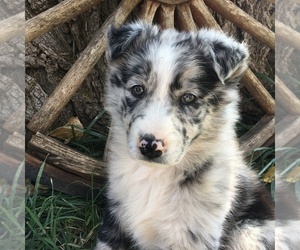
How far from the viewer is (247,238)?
92.8 inches

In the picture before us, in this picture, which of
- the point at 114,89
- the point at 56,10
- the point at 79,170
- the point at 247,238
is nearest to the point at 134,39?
the point at 114,89

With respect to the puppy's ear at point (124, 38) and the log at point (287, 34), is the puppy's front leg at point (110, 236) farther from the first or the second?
the log at point (287, 34)

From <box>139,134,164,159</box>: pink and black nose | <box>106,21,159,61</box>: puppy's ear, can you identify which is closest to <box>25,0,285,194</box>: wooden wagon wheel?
<box>106,21,159,61</box>: puppy's ear

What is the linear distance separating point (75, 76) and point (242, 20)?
77 cm

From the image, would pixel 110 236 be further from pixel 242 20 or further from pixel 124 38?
pixel 242 20

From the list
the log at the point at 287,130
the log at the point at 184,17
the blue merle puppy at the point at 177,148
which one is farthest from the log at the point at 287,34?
the log at the point at 184,17

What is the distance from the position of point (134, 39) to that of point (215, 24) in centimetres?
53

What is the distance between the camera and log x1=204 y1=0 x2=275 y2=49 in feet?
8.75

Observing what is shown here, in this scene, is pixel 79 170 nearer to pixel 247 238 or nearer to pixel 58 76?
pixel 58 76

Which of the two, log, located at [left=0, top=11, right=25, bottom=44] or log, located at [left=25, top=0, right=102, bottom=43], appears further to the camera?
log, located at [left=25, top=0, right=102, bottom=43]

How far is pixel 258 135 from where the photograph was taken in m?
2.85

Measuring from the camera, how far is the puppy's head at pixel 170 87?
2.03 metres

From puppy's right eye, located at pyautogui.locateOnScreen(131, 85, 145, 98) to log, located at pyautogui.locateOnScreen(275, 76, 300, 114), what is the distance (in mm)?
498

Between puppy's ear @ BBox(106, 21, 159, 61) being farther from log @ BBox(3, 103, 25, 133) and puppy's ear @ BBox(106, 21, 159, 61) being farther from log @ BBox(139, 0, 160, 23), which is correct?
log @ BBox(3, 103, 25, 133)
